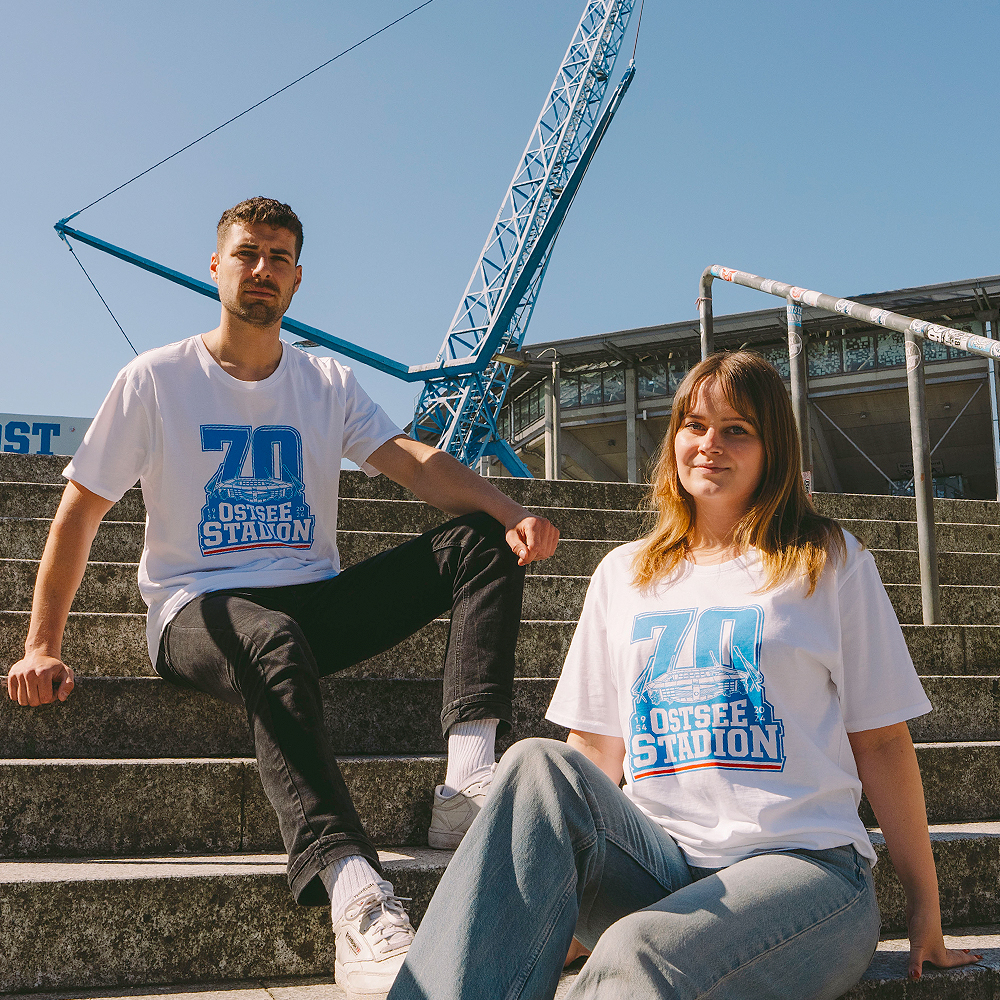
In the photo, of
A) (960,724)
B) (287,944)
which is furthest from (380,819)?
(960,724)

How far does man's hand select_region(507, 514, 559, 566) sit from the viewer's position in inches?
73.3

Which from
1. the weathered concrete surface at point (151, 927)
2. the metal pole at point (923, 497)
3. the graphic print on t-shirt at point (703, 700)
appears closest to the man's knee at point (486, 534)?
the graphic print on t-shirt at point (703, 700)

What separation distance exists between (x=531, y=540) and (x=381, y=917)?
0.78 metres

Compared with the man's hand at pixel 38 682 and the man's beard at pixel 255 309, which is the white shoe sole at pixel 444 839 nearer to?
the man's hand at pixel 38 682

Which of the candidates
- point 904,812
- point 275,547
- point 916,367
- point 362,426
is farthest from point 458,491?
point 916,367

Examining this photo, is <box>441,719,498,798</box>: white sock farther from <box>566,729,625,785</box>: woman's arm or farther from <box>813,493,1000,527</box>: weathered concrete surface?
<box>813,493,1000,527</box>: weathered concrete surface

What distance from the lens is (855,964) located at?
47.6 inches

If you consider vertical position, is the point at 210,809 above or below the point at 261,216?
below

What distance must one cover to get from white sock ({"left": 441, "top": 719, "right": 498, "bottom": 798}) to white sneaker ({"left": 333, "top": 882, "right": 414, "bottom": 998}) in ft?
1.19

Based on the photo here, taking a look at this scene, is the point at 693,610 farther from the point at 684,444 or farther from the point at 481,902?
the point at 481,902

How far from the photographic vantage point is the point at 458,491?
2.05 m

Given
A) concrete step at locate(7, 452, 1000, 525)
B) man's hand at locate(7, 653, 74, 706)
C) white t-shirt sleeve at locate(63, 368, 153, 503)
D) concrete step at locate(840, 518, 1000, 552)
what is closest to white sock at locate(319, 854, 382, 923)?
man's hand at locate(7, 653, 74, 706)

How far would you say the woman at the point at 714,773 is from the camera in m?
1.09

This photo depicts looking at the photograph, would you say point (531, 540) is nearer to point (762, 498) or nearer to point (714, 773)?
point (762, 498)
